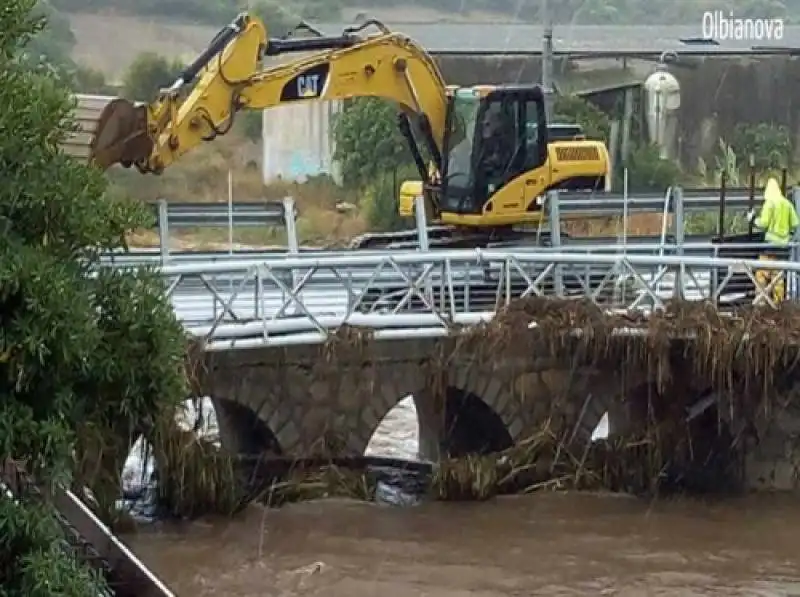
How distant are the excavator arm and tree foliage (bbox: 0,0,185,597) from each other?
29.1 ft

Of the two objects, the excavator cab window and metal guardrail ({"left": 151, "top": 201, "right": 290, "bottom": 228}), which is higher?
the excavator cab window

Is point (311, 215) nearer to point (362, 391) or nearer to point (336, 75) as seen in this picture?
point (336, 75)

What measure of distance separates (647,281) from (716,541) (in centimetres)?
301

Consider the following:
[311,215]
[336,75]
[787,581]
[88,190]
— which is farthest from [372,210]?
[88,190]

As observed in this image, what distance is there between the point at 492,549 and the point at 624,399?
8.88 ft

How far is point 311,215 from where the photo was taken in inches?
1419

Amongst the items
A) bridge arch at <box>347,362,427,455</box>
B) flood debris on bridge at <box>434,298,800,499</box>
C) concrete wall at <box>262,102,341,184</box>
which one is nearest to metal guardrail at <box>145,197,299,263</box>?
bridge arch at <box>347,362,427,455</box>

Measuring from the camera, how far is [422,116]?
19.3 metres

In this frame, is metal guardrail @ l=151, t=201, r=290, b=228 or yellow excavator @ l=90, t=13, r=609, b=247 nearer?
yellow excavator @ l=90, t=13, r=609, b=247

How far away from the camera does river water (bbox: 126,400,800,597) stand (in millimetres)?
14195

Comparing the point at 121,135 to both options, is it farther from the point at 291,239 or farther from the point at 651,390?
the point at 651,390

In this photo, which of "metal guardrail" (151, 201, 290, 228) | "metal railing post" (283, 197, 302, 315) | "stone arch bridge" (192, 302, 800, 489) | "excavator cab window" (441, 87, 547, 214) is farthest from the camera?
"excavator cab window" (441, 87, 547, 214)

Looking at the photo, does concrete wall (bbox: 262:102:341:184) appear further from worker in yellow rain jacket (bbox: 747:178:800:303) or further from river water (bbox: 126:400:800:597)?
river water (bbox: 126:400:800:597)

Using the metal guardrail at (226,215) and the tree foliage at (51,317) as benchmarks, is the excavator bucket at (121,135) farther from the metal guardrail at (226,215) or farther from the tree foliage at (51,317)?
the tree foliage at (51,317)
